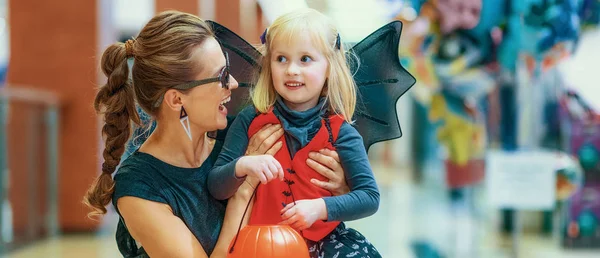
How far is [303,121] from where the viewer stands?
1.40 metres

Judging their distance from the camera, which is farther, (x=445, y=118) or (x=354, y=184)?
(x=445, y=118)

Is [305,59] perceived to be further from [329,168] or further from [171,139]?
[171,139]

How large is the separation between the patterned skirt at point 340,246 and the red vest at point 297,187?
25mm

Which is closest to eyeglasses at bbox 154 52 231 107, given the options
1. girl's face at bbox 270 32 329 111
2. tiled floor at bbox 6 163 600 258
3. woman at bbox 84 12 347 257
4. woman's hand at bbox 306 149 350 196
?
woman at bbox 84 12 347 257

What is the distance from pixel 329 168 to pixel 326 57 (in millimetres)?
208

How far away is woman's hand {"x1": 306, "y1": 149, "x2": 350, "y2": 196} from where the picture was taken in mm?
1378

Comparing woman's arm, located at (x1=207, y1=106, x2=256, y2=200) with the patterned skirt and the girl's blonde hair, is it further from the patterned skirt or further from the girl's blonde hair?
the patterned skirt

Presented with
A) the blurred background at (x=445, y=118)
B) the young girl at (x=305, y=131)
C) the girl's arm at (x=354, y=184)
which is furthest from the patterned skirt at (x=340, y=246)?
the blurred background at (x=445, y=118)

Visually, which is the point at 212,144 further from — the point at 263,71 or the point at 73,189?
the point at 73,189

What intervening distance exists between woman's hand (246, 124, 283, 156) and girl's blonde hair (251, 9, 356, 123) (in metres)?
0.04

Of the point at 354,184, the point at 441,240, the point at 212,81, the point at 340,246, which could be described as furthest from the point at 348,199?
the point at 441,240

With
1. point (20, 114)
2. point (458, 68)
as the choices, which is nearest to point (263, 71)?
point (458, 68)

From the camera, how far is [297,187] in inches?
54.6

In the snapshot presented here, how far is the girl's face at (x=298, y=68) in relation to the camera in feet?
4.45
